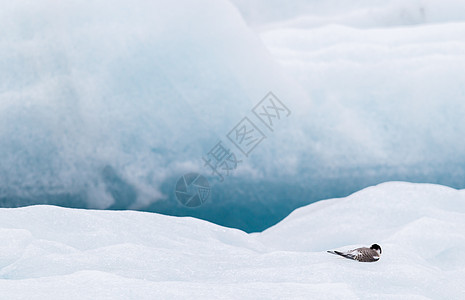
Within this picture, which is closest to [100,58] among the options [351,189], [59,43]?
[59,43]

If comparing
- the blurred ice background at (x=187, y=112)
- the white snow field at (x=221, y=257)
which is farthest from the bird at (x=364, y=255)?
the blurred ice background at (x=187, y=112)

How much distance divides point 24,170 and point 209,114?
1.36 meters

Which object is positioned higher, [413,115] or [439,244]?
[413,115]

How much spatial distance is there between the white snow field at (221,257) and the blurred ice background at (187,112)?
63 centimetres

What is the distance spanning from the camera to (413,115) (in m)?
4.37

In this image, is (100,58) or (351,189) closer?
(100,58)

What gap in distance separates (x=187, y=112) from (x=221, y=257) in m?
1.57

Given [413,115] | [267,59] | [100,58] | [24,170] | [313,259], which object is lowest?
[24,170]

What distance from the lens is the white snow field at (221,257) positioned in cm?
191

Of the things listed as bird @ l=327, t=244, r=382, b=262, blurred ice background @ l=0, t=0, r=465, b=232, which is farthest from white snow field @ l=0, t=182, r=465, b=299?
blurred ice background @ l=0, t=0, r=465, b=232

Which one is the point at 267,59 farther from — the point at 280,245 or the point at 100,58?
the point at 280,245

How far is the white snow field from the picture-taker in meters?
A: 1.91

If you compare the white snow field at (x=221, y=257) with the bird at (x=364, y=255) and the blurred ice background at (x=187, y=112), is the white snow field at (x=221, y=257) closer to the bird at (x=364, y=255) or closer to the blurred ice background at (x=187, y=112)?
the bird at (x=364, y=255)

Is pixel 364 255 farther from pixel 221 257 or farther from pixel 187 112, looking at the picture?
pixel 187 112
